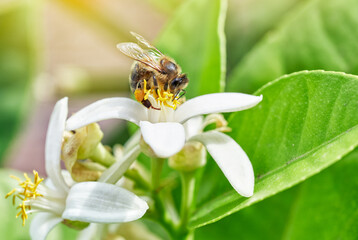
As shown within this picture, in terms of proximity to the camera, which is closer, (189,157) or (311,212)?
(189,157)

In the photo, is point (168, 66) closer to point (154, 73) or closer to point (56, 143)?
point (154, 73)

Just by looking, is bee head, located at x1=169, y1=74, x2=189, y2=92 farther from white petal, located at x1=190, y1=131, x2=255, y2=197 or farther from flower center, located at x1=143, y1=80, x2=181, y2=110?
white petal, located at x1=190, y1=131, x2=255, y2=197

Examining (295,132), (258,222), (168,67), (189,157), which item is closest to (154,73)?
(168,67)

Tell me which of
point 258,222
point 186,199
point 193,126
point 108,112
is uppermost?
point 108,112

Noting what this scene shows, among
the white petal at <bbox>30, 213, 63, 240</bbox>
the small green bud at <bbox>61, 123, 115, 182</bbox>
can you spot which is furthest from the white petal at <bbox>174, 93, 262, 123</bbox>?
the white petal at <bbox>30, 213, 63, 240</bbox>

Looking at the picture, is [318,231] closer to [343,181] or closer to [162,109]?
[343,181]

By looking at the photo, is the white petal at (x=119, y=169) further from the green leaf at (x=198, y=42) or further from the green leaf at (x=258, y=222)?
the green leaf at (x=258, y=222)
